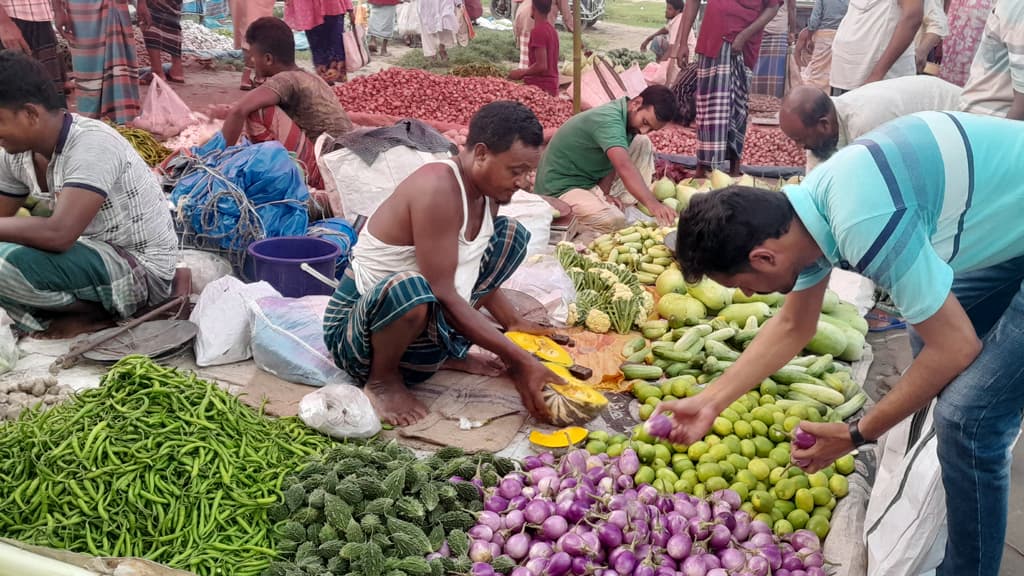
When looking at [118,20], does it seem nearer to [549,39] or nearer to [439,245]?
[549,39]

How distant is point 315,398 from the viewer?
302 centimetres

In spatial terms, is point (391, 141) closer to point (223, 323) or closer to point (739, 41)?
point (223, 323)

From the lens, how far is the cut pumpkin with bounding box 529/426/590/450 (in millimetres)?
3062

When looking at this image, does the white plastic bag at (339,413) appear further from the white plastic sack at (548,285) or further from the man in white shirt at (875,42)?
the man in white shirt at (875,42)

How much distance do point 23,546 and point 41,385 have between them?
5.30 feet

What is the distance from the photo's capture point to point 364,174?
4.98 m

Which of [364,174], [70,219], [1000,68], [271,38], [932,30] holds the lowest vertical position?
[364,174]

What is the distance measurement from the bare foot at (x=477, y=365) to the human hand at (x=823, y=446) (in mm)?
1471

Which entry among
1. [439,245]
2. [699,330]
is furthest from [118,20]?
[699,330]

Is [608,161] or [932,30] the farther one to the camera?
[932,30]

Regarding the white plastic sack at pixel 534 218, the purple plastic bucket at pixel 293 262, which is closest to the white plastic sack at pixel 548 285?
→ the white plastic sack at pixel 534 218

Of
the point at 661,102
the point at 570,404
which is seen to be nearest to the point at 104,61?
the point at 661,102

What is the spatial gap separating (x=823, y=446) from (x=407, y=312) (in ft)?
4.82

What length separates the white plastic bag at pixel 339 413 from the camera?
2.98 m
